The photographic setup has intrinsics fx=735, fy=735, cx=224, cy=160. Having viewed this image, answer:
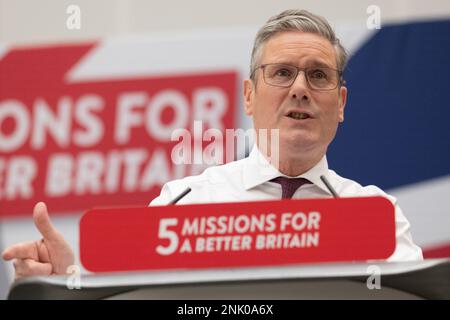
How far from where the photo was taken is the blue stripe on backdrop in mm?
2252

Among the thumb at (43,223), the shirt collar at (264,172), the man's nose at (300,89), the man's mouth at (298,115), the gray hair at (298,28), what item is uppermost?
the gray hair at (298,28)

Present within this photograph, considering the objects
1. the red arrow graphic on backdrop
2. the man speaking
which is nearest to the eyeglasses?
the man speaking

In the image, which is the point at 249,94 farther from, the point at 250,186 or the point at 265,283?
the point at 265,283

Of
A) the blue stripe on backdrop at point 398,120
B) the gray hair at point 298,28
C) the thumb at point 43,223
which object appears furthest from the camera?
the blue stripe on backdrop at point 398,120

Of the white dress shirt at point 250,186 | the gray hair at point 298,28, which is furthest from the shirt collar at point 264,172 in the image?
the gray hair at point 298,28

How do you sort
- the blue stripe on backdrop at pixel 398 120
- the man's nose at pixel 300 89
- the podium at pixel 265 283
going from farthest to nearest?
the blue stripe on backdrop at pixel 398 120
the man's nose at pixel 300 89
the podium at pixel 265 283

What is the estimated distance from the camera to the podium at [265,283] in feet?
3.04

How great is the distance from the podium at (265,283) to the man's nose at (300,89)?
62 centimetres

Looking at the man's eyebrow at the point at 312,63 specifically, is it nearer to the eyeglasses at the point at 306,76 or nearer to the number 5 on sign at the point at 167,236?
the eyeglasses at the point at 306,76

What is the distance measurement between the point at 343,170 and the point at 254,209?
1165 millimetres

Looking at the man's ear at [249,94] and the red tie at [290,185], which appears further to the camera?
the man's ear at [249,94]

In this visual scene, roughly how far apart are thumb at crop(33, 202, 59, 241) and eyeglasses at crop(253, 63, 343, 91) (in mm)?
614

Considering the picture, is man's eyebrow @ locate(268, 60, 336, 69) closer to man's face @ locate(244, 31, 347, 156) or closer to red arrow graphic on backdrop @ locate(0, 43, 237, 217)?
man's face @ locate(244, 31, 347, 156)

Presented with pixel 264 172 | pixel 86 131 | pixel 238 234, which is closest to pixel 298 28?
pixel 264 172
